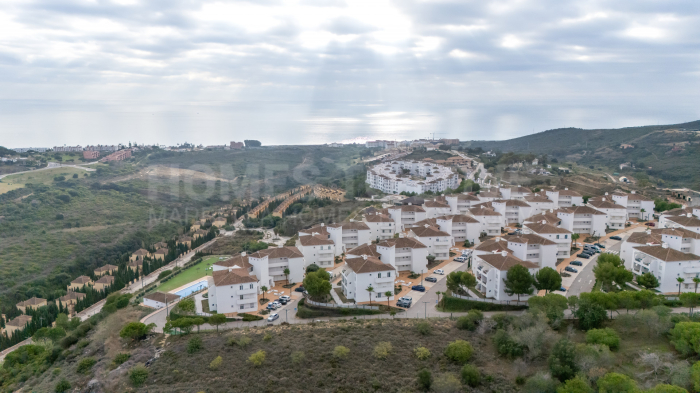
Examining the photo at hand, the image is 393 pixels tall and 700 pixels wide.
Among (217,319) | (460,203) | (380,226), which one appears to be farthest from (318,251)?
(460,203)

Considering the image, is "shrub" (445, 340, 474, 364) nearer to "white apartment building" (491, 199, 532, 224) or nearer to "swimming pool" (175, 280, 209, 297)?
"swimming pool" (175, 280, 209, 297)

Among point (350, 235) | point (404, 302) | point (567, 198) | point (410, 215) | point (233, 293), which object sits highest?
point (567, 198)

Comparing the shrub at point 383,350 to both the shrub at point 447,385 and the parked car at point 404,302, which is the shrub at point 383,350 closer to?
the shrub at point 447,385

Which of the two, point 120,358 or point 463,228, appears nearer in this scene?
point 120,358

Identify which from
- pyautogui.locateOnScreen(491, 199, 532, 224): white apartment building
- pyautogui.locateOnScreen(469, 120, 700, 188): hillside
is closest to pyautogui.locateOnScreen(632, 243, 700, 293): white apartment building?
pyautogui.locateOnScreen(491, 199, 532, 224): white apartment building

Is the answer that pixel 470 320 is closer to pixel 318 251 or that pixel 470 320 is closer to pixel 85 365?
pixel 318 251

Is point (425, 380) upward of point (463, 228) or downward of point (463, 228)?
downward

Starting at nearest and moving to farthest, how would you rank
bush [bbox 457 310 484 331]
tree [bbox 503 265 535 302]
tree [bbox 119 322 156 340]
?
bush [bbox 457 310 484 331]
tree [bbox 119 322 156 340]
tree [bbox 503 265 535 302]
